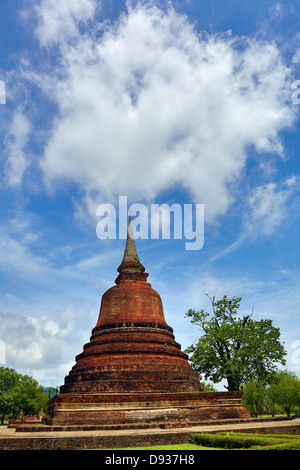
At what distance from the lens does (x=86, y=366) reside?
22344 millimetres

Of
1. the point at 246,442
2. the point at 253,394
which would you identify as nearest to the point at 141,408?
the point at 246,442

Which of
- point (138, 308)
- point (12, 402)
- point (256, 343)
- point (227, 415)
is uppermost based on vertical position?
point (138, 308)

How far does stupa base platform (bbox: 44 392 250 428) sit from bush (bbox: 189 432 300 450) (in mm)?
5334

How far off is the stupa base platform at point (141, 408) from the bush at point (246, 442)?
17.5 ft

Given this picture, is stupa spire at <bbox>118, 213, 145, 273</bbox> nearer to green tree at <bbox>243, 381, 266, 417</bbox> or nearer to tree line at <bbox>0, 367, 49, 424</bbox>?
tree line at <bbox>0, 367, 49, 424</bbox>

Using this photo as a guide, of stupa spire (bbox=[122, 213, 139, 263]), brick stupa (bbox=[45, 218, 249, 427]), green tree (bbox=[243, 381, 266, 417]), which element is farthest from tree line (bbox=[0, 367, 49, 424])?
green tree (bbox=[243, 381, 266, 417])

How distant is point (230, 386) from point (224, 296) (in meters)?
7.03

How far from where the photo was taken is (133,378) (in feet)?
68.1

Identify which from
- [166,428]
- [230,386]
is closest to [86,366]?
[166,428]

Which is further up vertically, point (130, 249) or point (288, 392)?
point (130, 249)

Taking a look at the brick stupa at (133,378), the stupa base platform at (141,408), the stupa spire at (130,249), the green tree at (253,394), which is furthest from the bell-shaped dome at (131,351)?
the green tree at (253,394)

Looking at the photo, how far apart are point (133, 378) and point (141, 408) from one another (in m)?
2.04

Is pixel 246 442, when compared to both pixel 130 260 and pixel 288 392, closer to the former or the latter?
pixel 130 260
